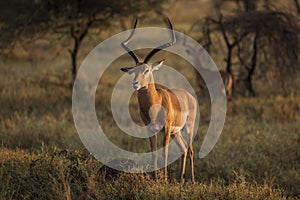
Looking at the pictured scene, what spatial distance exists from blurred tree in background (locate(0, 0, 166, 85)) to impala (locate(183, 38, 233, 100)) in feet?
6.84

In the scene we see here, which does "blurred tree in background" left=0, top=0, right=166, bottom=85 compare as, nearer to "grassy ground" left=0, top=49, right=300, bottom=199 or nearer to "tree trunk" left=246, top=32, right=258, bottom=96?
"grassy ground" left=0, top=49, right=300, bottom=199

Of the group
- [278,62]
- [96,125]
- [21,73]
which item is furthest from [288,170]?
[21,73]

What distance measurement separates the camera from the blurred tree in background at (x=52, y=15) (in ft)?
46.8

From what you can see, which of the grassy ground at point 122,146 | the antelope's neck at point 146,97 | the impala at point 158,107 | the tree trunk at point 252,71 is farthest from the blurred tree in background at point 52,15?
the antelope's neck at point 146,97

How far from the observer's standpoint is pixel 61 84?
49.8ft

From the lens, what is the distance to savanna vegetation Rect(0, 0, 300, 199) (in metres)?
5.99

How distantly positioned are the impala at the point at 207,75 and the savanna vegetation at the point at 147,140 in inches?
14.6

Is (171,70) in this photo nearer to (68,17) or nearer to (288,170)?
(68,17)

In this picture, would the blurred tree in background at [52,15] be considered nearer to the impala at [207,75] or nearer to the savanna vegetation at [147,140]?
the savanna vegetation at [147,140]

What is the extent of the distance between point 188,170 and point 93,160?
2.02 m

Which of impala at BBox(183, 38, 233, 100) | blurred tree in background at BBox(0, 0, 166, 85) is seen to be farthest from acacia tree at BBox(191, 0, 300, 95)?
blurred tree in background at BBox(0, 0, 166, 85)

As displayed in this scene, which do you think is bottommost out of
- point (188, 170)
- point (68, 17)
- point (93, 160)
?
point (188, 170)

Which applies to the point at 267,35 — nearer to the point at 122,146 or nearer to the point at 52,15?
the point at 52,15

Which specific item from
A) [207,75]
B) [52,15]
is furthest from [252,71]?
[52,15]
